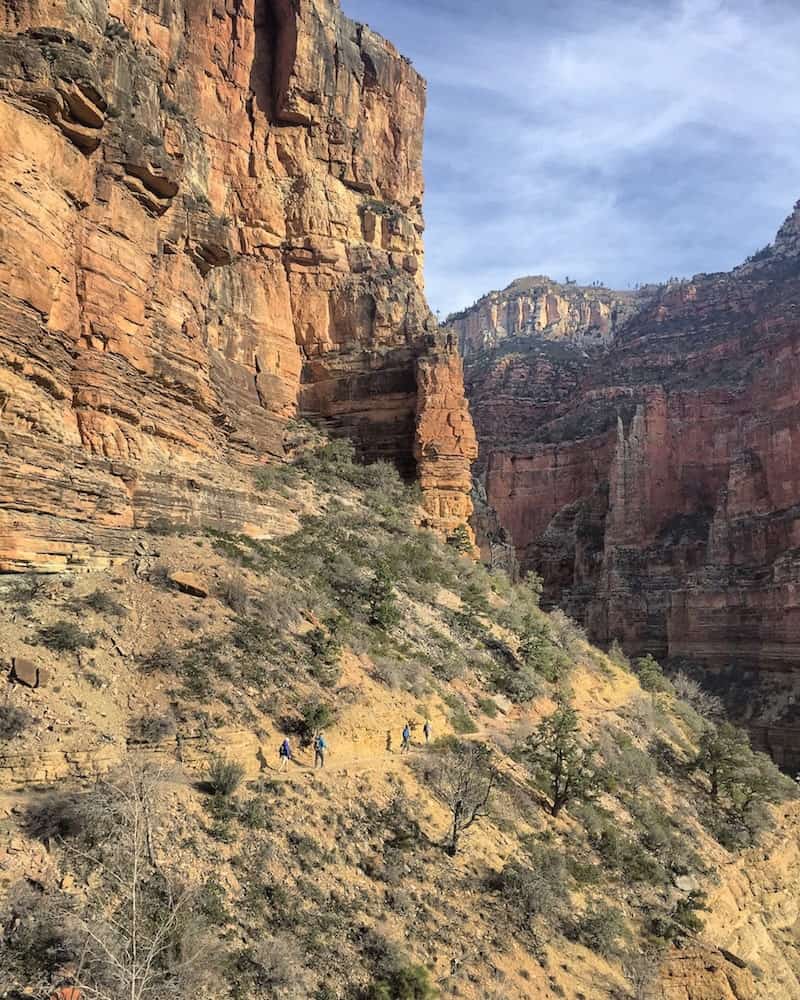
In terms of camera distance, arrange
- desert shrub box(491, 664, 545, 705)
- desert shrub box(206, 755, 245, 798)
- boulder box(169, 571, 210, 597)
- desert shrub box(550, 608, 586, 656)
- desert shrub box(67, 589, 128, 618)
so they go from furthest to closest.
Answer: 1. desert shrub box(550, 608, 586, 656)
2. desert shrub box(491, 664, 545, 705)
3. boulder box(169, 571, 210, 597)
4. desert shrub box(67, 589, 128, 618)
5. desert shrub box(206, 755, 245, 798)

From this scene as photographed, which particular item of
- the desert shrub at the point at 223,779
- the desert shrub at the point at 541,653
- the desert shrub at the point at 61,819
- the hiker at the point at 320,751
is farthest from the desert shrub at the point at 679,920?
the desert shrub at the point at 61,819

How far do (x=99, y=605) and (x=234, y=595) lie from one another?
3.75 meters

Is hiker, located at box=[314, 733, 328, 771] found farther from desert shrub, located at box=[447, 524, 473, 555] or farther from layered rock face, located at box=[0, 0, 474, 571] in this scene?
desert shrub, located at box=[447, 524, 473, 555]

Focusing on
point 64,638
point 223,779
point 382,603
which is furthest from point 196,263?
point 223,779

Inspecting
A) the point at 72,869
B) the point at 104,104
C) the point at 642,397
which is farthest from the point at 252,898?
the point at 642,397

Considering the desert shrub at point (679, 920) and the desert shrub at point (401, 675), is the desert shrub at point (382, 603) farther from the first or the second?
the desert shrub at point (679, 920)

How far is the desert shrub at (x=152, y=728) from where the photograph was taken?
47.2ft

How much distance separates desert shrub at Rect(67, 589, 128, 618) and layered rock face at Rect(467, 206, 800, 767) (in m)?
50.2

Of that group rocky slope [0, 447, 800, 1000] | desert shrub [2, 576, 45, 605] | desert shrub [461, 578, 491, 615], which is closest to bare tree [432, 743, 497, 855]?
rocky slope [0, 447, 800, 1000]

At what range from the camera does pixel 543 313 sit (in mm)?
155125

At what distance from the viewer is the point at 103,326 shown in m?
20.9

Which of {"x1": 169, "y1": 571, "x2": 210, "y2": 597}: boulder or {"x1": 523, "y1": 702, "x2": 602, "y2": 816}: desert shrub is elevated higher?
{"x1": 169, "y1": 571, "x2": 210, "y2": 597}: boulder

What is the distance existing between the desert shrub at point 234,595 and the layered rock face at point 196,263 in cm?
286

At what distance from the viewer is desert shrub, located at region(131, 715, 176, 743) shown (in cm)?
1438
